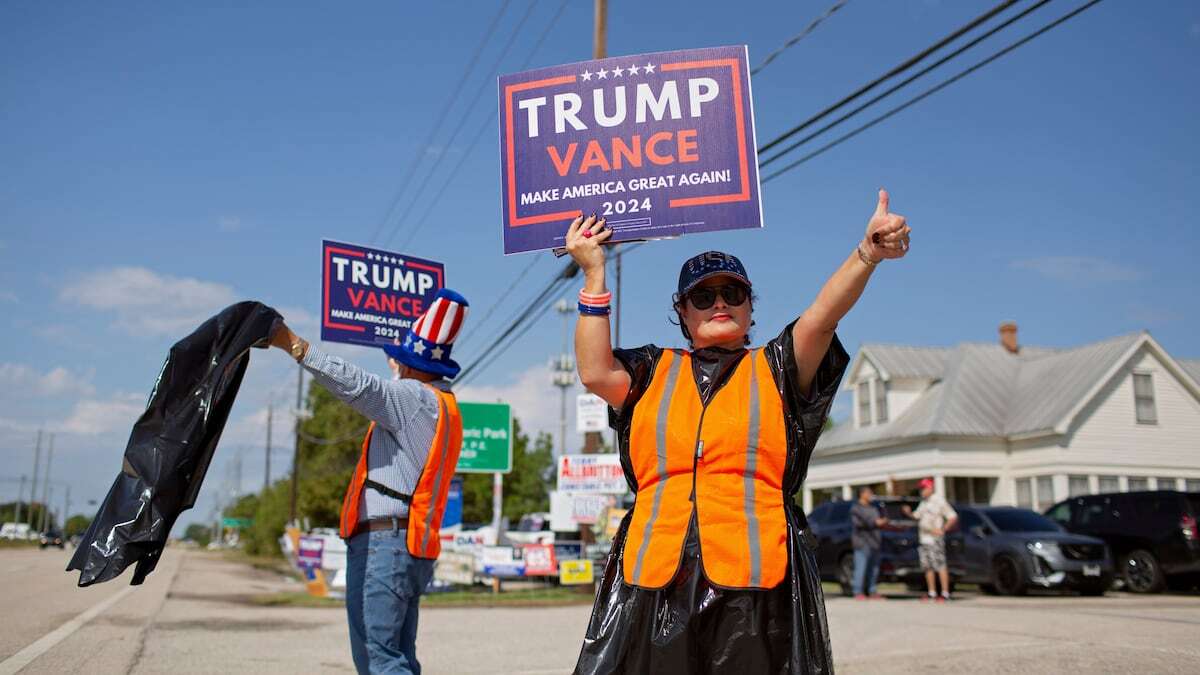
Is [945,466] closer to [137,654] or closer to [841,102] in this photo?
[841,102]

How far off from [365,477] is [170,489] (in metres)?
0.98

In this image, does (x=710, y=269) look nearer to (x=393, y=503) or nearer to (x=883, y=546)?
(x=393, y=503)

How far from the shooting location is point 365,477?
4.18 m

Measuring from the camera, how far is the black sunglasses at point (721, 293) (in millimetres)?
2877

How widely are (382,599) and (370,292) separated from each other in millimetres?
4790

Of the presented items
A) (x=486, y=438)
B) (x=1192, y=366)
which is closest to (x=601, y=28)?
(x=486, y=438)

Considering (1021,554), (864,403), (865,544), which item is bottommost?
(1021,554)

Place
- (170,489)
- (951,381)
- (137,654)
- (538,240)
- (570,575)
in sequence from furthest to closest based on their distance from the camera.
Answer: (951,381) → (570,575) → (137,654) → (538,240) → (170,489)

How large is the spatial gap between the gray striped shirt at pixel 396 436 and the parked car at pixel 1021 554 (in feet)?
42.0

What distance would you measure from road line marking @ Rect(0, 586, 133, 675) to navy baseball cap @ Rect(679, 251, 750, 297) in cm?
588

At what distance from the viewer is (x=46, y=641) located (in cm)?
830

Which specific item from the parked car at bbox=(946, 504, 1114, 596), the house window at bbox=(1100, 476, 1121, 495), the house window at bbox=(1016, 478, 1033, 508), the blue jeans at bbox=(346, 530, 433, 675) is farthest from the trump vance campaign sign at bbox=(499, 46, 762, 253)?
the house window at bbox=(1100, 476, 1121, 495)

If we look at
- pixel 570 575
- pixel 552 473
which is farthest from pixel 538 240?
pixel 552 473

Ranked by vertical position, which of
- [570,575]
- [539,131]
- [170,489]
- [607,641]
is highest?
[539,131]
